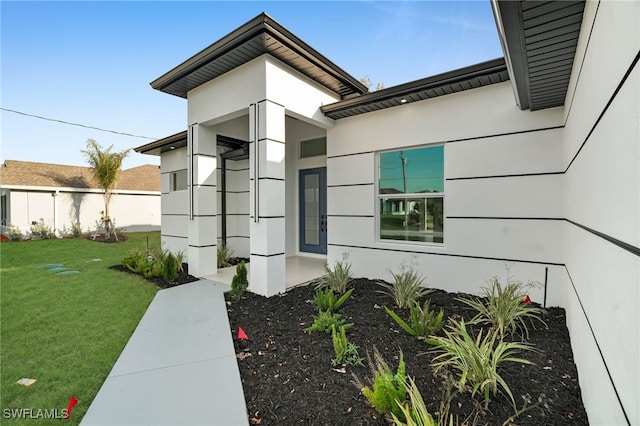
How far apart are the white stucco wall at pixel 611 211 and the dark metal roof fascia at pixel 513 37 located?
40cm

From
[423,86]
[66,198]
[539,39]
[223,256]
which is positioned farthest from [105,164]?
[539,39]

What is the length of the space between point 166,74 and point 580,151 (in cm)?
656

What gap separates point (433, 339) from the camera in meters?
2.83

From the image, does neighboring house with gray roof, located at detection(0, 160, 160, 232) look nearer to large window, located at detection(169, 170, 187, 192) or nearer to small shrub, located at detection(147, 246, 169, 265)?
large window, located at detection(169, 170, 187, 192)

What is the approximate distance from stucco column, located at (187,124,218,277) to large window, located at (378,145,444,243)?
3.70m

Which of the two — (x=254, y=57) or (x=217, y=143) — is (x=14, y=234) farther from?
(x=254, y=57)

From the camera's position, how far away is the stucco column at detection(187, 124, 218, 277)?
6051 millimetres

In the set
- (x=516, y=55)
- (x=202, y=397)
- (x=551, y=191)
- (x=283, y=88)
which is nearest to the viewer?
(x=202, y=397)

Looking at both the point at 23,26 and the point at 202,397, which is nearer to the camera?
the point at 202,397

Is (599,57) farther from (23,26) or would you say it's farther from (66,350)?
(23,26)

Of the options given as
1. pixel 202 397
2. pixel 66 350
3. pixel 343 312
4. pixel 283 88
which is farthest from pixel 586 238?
pixel 66 350

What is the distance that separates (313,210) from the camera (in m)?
7.75

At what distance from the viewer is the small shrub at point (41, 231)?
14495mm

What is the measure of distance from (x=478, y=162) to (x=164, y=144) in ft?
26.0
